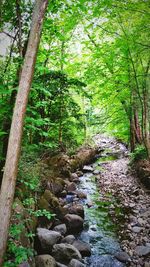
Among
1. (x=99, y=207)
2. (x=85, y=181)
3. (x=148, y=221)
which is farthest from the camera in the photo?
(x=85, y=181)

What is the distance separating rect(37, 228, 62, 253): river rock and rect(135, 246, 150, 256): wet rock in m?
2.17

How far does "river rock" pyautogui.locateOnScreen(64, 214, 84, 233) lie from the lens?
707 centimetres

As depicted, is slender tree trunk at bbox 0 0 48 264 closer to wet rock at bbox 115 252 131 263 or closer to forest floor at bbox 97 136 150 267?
wet rock at bbox 115 252 131 263

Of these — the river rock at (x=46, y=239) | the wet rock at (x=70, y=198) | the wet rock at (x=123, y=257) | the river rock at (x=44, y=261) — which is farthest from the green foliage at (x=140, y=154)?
the river rock at (x=44, y=261)

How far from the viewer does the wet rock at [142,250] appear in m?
5.75

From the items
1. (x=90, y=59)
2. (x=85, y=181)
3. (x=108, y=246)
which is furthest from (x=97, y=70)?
(x=108, y=246)

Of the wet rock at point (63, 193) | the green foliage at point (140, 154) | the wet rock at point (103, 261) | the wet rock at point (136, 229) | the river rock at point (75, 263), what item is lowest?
the wet rock at point (103, 261)

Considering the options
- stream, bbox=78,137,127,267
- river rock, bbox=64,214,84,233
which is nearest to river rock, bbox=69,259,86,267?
stream, bbox=78,137,127,267

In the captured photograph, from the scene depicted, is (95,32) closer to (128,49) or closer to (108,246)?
(128,49)

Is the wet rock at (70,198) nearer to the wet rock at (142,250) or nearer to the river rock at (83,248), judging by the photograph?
the river rock at (83,248)

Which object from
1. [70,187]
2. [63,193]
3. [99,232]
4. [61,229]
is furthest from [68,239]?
[70,187]

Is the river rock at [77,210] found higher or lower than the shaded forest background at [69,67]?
lower

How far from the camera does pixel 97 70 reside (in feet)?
42.3

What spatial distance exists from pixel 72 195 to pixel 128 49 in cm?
691
